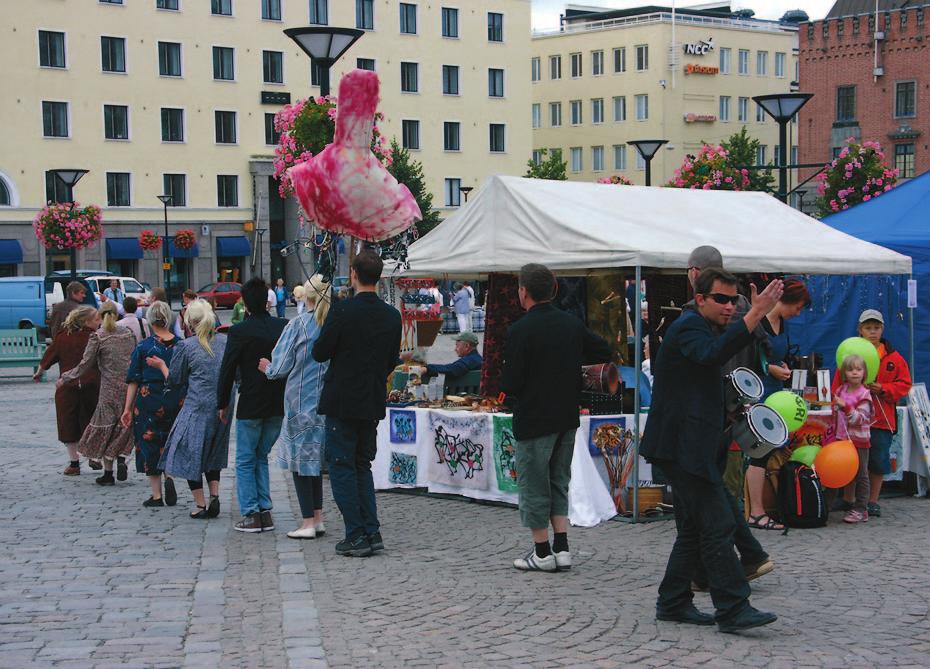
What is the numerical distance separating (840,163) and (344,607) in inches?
1025

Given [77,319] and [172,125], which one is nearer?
[77,319]

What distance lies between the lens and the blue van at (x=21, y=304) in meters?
37.4

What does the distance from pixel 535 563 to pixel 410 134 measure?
6147cm

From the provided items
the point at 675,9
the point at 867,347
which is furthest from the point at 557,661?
the point at 675,9

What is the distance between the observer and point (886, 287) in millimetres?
15047

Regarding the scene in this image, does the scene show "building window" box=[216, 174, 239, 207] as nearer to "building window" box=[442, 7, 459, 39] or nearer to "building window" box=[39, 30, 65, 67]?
"building window" box=[39, 30, 65, 67]

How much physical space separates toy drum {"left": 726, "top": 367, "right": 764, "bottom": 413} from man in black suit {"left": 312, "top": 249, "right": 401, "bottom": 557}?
8.10 ft

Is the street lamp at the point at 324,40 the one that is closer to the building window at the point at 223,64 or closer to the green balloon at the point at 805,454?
the green balloon at the point at 805,454

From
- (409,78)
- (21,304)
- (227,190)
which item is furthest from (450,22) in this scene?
Answer: (21,304)

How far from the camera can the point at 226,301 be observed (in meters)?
56.1

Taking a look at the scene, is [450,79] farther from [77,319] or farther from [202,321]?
[202,321]

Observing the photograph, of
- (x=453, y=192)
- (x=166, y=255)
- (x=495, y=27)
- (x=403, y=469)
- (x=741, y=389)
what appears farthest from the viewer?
(x=495, y=27)

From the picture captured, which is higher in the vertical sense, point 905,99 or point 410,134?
point 905,99

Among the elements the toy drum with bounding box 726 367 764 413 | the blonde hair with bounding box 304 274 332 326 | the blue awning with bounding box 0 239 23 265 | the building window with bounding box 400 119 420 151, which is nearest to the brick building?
the building window with bounding box 400 119 420 151
